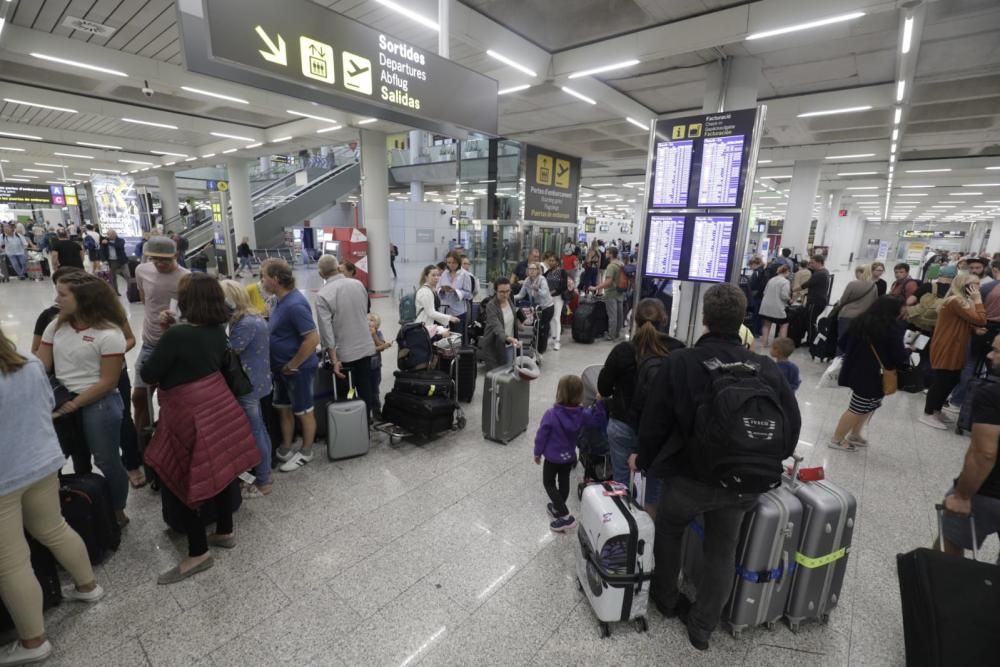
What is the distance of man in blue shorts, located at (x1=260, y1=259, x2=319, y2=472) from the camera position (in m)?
3.20

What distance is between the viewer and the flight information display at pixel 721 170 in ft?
12.6

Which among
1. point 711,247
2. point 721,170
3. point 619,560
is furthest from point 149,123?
point 619,560

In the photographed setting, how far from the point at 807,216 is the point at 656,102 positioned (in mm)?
6923

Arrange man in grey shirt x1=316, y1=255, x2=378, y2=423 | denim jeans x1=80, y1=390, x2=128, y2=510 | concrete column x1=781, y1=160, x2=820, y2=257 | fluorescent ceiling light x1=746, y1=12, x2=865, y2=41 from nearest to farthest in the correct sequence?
denim jeans x1=80, y1=390, x2=128, y2=510, man in grey shirt x1=316, y1=255, x2=378, y2=423, fluorescent ceiling light x1=746, y1=12, x2=865, y2=41, concrete column x1=781, y1=160, x2=820, y2=257

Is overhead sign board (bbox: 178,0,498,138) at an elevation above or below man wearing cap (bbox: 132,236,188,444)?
above

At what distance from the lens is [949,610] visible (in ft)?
4.38

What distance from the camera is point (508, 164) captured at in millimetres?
12492

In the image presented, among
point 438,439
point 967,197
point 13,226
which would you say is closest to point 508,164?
point 438,439

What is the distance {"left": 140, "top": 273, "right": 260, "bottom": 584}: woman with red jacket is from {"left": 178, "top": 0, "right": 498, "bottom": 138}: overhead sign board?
47.4 inches

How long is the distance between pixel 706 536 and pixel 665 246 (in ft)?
10.0

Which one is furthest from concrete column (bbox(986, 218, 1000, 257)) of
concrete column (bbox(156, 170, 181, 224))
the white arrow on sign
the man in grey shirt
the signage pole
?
concrete column (bbox(156, 170, 181, 224))

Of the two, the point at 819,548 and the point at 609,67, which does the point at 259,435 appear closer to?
the point at 819,548

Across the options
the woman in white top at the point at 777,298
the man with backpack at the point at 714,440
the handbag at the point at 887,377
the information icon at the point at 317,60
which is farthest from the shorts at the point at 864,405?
the information icon at the point at 317,60

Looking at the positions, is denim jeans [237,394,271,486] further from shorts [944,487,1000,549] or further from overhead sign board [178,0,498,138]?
shorts [944,487,1000,549]
